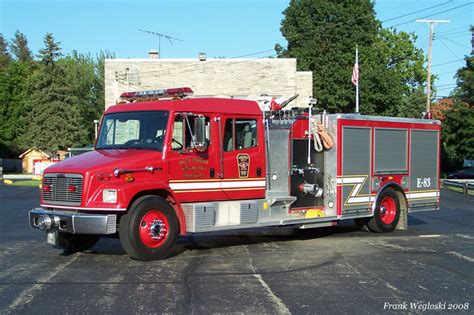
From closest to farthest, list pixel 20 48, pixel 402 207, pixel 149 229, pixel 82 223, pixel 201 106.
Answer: pixel 82 223 < pixel 149 229 < pixel 201 106 < pixel 402 207 < pixel 20 48

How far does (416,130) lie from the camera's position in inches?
509

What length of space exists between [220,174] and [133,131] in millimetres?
1650

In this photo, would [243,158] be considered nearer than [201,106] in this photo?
No

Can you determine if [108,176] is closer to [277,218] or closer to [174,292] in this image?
[174,292]

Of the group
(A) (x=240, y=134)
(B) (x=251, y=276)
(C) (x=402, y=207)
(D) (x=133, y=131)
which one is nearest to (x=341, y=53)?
(C) (x=402, y=207)

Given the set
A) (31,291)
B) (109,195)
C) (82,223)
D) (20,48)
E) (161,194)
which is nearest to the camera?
(31,291)

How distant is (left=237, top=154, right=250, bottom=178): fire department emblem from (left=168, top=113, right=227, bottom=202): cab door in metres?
0.48

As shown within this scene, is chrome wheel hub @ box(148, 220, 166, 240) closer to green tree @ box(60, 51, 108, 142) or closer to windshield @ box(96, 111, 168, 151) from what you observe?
windshield @ box(96, 111, 168, 151)

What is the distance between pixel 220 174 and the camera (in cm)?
964

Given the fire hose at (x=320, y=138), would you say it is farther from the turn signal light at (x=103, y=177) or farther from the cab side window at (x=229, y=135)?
the turn signal light at (x=103, y=177)

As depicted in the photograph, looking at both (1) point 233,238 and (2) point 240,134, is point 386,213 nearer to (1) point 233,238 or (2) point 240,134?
(1) point 233,238

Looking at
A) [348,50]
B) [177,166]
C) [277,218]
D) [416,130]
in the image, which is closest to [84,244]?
[177,166]

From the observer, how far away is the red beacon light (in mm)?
9477

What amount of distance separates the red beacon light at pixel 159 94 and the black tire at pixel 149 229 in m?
1.87
